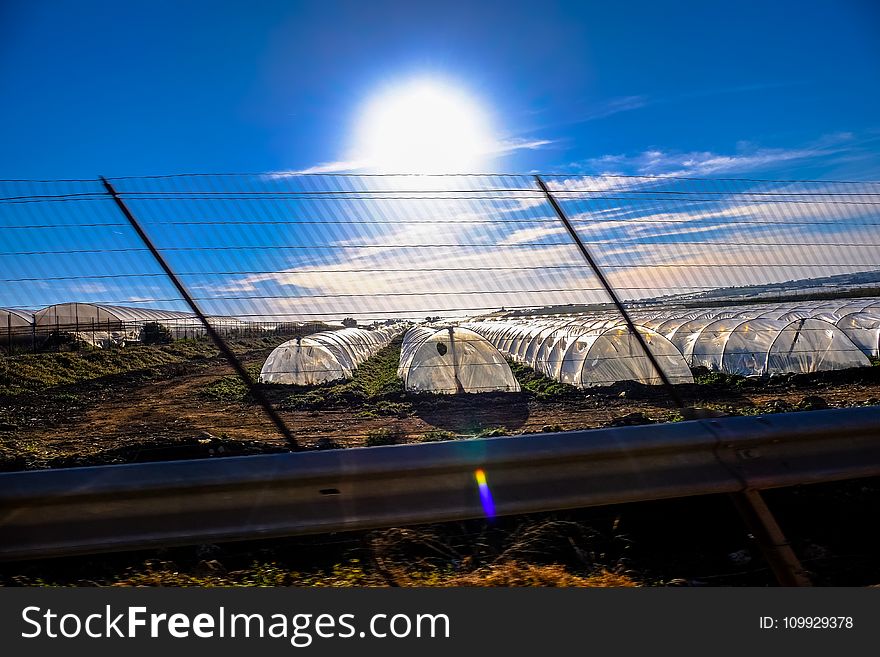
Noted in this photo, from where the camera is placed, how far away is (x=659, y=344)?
57.8 feet

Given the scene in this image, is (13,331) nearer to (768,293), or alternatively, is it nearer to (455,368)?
(768,293)

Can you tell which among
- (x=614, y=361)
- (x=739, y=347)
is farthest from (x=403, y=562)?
(x=739, y=347)

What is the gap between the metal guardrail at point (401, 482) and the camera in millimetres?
2725

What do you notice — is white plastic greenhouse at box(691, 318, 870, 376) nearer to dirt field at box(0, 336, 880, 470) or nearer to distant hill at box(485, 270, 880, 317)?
dirt field at box(0, 336, 880, 470)

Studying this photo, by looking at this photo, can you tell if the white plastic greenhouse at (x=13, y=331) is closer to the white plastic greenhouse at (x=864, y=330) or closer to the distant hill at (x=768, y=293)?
the distant hill at (x=768, y=293)

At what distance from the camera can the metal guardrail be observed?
8.94ft

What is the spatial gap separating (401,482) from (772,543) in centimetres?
162

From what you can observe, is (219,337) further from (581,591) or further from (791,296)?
(791,296)

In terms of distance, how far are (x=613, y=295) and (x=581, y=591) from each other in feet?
10.2

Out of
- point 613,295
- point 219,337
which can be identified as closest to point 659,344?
point 613,295

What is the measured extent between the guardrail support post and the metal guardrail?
0.08m

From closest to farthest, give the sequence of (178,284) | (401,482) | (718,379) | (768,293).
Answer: (401,482) → (178,284) → (768,293) → (718,379)

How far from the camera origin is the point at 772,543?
3006 millimetres

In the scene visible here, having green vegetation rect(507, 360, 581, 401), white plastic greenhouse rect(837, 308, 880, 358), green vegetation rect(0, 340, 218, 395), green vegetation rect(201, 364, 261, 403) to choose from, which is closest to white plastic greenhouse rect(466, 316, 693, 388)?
green vegetation rect(507, 360, 581, 401)
